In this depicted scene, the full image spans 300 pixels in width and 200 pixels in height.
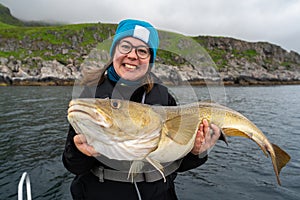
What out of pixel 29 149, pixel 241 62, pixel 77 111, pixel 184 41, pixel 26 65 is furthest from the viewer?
pixel 241 62

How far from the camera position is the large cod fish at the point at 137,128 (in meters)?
A: 2.16

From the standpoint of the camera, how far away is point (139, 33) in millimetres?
2887

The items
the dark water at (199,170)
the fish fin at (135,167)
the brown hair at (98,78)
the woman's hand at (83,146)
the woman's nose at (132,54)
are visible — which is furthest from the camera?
the dark water at (199,170)

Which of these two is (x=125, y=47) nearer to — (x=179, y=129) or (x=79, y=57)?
(x=179, y=129)

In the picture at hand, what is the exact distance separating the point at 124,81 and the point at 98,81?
1.12 feet

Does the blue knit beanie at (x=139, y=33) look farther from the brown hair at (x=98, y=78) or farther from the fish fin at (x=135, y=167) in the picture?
the fish fin at (x=135, y=167)

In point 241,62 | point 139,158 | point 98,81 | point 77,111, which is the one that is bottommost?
point 139,158

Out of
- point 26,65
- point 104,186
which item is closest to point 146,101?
point 104,186

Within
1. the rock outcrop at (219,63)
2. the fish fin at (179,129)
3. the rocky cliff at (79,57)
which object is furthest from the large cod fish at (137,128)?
the rocky cliff at (79,57)

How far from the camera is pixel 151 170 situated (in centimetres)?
285

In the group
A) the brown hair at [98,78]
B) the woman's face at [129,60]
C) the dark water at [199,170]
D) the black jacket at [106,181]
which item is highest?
the woman's face at [129,60]

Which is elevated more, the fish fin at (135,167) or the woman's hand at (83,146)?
the woman's hand at (83,146)

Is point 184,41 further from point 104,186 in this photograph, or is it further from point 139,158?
point 104,186

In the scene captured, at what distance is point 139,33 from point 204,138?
1597 mm
